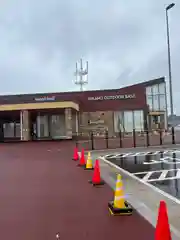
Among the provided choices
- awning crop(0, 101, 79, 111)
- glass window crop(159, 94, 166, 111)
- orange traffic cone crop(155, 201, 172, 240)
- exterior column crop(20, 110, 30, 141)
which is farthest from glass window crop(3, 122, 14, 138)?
orange traffic cone crop(155, 201, 172, 240)

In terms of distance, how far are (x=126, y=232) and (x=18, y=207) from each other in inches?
103

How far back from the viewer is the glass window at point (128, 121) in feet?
138

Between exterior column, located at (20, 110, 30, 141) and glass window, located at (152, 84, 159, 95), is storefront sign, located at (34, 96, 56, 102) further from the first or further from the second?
glass window, located at (152, 84, 159, 95)

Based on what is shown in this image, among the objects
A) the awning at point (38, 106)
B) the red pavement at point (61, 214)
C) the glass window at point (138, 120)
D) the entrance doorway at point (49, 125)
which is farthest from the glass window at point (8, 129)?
the red pavement at point (61, 214)

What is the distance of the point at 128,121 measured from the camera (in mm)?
42438

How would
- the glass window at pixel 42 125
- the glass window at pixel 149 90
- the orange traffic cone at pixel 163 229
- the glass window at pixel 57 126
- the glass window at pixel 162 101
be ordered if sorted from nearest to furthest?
the orange traffic cone at pixel 163 229 < the glass window at pixel 57 126 < the glass window at pixel 42 125 < the glass window at pixel 149 90 < the glass window at pixel 162 101

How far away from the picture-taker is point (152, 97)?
1839 inches

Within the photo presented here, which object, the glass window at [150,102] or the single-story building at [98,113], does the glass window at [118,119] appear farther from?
the glass window at [150,102]

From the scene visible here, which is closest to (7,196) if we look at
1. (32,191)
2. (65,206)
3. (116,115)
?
(32,191)

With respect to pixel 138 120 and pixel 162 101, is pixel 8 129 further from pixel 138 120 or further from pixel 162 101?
pixel 162 101

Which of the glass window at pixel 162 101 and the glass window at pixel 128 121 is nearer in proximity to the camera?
the glass window at pixel 128 121

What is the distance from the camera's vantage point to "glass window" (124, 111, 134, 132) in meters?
42.0

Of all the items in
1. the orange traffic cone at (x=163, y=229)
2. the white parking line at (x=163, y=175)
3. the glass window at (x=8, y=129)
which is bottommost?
the white parking line at (x=163, y=175)

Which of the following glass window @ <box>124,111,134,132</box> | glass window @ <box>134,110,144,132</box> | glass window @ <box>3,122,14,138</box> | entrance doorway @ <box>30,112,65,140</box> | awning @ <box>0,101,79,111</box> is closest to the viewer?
awning @ <box>0,101,79,111</box>
